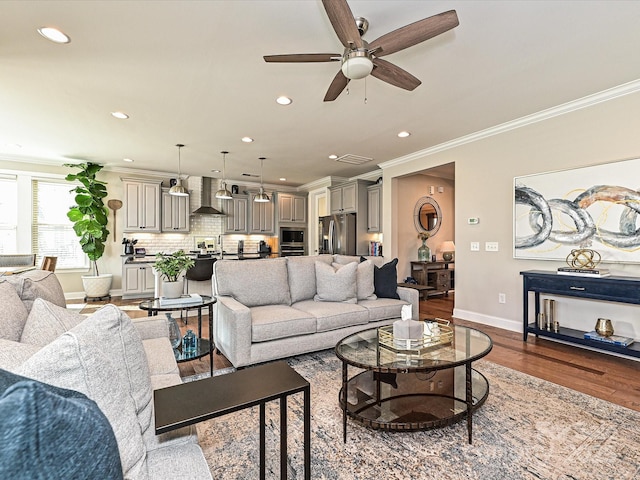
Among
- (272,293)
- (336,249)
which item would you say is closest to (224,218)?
(336,249)

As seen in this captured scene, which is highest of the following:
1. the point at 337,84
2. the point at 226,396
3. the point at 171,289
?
the point at 337,84

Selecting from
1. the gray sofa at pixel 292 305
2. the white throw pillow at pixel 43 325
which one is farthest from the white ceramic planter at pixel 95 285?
the white throw pillow at pixel 43 325

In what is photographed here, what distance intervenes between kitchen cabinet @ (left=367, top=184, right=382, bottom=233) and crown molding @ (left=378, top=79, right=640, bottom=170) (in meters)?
1.27

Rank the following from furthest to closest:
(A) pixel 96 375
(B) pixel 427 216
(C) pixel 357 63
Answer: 1. (B) pixel 427 216
2. (C) pixel 357 63
3. (A) pixel 96 375

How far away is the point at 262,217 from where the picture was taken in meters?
8.34

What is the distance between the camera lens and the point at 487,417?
6.79 ft

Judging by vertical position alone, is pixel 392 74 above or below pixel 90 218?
above

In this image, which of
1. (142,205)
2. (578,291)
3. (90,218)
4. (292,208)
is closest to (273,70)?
(578,291)

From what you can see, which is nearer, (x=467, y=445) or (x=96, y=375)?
(x=96, y=375)

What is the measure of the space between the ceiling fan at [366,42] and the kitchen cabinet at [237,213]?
Result: 5964mm

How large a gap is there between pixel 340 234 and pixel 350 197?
82 cm

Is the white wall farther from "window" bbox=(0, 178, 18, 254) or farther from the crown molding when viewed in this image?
"window" bbox=(0, 178, 18, 254)

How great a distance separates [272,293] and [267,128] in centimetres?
230

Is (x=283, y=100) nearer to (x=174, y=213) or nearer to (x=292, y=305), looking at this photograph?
(x=292, y=305)
